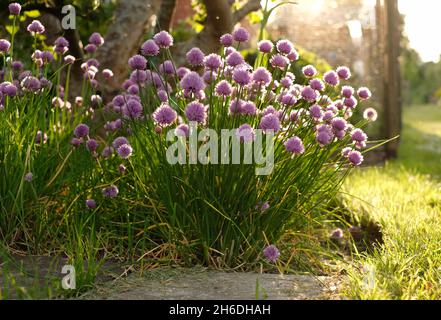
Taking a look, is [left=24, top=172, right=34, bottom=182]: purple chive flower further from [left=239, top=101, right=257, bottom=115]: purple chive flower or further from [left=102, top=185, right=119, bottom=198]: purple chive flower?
[left=239, top=101, right=257, bottom=115]: purple chive flower

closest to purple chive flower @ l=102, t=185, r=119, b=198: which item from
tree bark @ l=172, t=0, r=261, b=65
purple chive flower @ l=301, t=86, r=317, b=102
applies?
purple chive flower @ l=301, t=86, r=317, b=102

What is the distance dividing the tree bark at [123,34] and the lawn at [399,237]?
2119 mm

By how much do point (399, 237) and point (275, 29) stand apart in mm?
8282

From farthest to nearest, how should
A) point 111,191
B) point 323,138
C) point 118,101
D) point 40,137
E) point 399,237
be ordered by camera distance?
point 40,137
point 118,101
point 399,237
point 111,191
point 323,138

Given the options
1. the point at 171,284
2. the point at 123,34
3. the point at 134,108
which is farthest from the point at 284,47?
the point at 123,34

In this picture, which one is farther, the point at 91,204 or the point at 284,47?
the point at 91,204

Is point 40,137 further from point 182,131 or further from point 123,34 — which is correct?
point 123,34

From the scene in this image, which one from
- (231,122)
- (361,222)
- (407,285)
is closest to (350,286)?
(407,285)

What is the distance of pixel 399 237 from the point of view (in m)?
3.19

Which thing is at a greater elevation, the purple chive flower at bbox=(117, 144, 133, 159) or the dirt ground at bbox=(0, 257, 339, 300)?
the purple chive flower at bbox=(117, 144, 133, 159)

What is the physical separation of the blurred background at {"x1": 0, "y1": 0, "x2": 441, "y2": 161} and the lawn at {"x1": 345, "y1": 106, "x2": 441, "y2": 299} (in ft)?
3.11

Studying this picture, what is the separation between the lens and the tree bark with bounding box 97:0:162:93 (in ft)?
16.3

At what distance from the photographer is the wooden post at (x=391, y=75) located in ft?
25.8

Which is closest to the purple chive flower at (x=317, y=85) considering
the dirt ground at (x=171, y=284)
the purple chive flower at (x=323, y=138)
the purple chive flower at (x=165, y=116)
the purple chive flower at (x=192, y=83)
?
the purple chive flower at (x=323, y=138)
